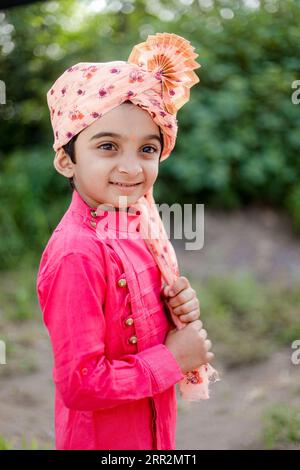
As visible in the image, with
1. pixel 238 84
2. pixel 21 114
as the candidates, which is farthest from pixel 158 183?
pixel 21 114

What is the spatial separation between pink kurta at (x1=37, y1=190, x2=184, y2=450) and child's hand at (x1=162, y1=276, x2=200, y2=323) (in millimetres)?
38

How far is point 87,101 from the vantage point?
1.42 metres

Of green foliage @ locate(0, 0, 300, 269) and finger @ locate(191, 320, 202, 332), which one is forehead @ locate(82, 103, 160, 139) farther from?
green foliage @ locate(0, 0, 300, 269)

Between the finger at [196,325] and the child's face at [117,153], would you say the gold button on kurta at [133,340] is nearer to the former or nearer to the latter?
the finger at [196,325]

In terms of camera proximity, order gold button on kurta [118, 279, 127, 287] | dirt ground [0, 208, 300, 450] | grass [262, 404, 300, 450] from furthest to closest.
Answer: dirt ground [0, 208, 300, 450] → grass [262, 404, 300, 450] → gold button on kurta [118, 279, 127, 287]

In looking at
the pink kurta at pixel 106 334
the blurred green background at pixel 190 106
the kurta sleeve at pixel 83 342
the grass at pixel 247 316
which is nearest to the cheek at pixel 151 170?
the pink kurta at pixel 106 334

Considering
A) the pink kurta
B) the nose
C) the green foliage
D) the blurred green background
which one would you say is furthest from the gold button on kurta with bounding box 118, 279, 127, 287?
the green foliage

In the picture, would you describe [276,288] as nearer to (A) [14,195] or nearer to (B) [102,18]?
(A) [14,195]

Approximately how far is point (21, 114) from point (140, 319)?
17.8 ft

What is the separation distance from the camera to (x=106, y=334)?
148 centimetres

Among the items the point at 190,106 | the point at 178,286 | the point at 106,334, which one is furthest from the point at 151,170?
the point at 190,106

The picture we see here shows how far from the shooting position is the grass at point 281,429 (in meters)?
2.84

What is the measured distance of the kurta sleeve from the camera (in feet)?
4.49

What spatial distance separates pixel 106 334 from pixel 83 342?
0.41 feet
